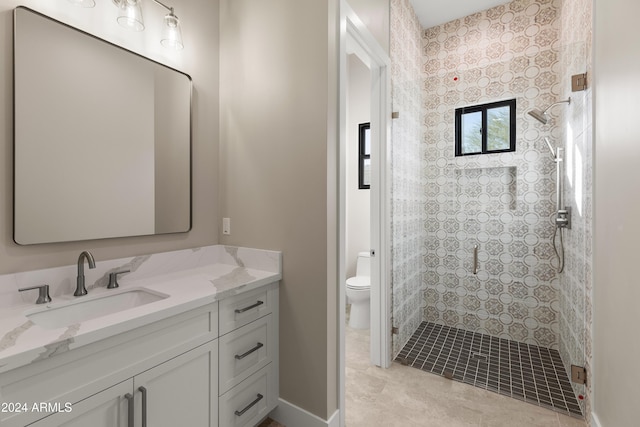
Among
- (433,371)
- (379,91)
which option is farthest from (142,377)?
(379,91)

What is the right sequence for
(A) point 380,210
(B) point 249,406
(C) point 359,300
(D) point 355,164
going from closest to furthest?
(B) point 249,406 → (A) point 380,210 → (C) point 359,300 → (D) point 355,164

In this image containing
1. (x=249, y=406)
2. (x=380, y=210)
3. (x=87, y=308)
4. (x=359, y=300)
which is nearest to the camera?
(x=87, y=308)

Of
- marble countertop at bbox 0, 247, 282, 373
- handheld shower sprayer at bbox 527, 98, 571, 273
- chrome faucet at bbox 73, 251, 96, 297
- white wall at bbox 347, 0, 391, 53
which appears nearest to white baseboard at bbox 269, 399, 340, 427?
marble countertop at bbox 0, 247, 282, 373

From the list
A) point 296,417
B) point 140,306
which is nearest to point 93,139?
point 140,306

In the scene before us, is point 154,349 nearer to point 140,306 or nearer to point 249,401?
point 140,306

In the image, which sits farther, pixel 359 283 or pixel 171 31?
pixel 359 283

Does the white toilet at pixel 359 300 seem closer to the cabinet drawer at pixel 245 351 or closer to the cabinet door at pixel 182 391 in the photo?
the cabinet drawer at pixel 245 351

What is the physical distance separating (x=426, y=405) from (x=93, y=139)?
7.76ft

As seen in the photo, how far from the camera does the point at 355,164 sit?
3.56m

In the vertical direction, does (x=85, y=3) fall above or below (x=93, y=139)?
above

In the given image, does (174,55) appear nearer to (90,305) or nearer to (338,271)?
(90,305)

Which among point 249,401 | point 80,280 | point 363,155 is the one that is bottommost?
point 249,401

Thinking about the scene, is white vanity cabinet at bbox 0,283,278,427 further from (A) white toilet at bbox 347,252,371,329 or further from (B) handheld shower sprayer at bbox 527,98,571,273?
(B) handheld shower sprayer at bbox 527,98,571,273

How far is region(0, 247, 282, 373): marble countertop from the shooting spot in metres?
0.85
